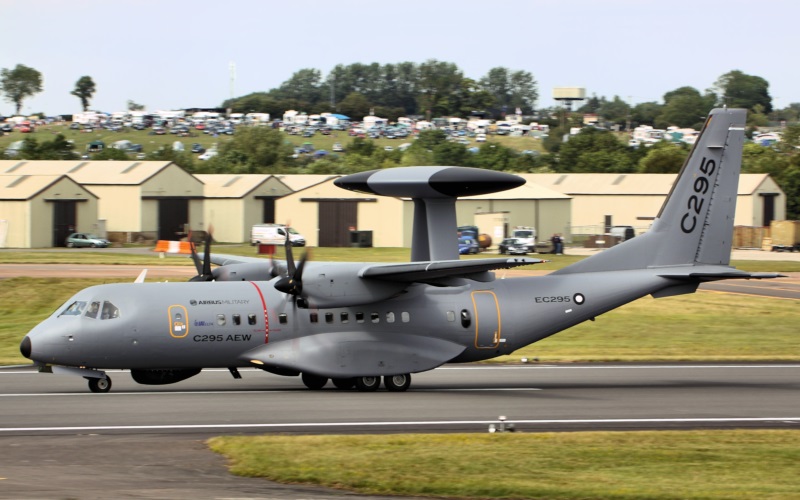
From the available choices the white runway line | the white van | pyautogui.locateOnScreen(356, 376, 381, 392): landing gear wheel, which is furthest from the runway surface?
the white van

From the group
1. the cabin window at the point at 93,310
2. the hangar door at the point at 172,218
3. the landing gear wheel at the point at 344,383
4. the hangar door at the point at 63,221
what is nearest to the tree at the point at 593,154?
the hangar door at the point at 172,218

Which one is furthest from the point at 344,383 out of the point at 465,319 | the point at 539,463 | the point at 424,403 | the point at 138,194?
the point at 138,194

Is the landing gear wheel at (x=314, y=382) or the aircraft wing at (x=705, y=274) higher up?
the aircraft wing at (x=705, y=274)

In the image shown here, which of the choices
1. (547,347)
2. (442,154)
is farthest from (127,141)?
(547,347)

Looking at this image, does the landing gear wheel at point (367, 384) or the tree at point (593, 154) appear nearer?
the landing gear wheel at point (367, 384)

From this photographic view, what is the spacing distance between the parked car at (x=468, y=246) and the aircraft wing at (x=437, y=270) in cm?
4864

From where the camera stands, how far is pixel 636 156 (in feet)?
446

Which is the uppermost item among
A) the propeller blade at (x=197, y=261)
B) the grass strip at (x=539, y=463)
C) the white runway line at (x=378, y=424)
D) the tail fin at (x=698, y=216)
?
the tail fin at (x=698, y=216)

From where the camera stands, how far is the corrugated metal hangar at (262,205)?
8038cm

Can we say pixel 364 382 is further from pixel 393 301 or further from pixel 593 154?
pixel 593 154

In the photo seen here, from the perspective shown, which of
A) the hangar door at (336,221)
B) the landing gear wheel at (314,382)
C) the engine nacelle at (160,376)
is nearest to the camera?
the engine nacelle at (160,376)

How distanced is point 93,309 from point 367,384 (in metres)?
6.73

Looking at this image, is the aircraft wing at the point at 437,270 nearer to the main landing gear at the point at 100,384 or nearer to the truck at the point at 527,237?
the main landing gear at the point at 100,384

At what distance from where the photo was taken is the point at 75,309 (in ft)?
76.8
